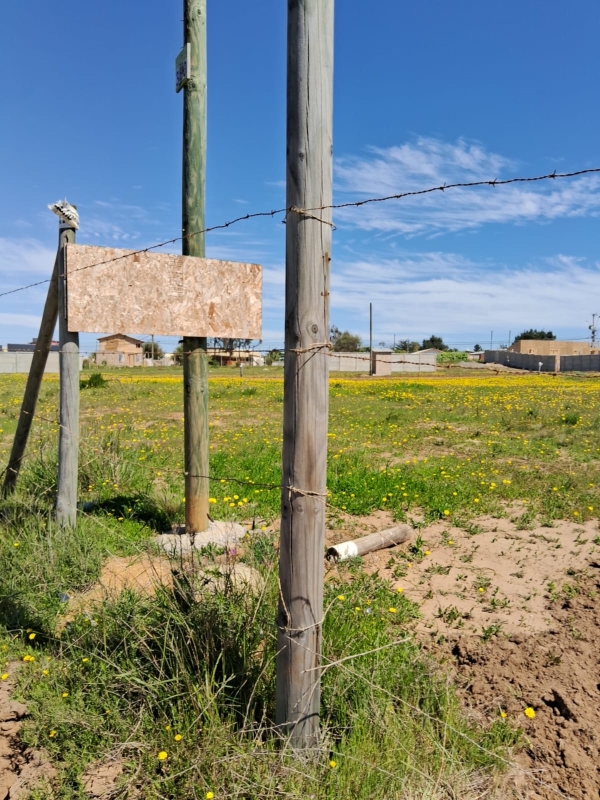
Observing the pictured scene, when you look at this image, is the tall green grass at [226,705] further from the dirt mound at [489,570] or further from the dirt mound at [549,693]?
the dirt mound at [489,570]

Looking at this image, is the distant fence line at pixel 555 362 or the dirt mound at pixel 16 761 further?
the distant fence line at pixel 555 362

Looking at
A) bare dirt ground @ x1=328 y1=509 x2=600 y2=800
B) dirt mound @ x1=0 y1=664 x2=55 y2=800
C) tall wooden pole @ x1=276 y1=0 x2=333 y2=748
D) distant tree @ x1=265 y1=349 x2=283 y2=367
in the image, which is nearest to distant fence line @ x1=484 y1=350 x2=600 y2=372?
bare dirt ground @ x1=328 y1=509 x2=600 y2=800

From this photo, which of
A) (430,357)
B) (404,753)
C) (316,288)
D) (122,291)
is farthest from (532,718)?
(430,357)

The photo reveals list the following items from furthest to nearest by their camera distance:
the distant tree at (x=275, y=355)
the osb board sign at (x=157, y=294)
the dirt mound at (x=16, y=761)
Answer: the osb board sign at (x=157, y=294) → the distant tree at (x=275, y=355) → the dirt mound at (x=16, y=761)

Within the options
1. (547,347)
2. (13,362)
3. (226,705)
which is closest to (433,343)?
(547,347)

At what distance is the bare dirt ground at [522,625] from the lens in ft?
7.93

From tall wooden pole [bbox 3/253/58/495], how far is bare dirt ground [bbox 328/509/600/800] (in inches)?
113

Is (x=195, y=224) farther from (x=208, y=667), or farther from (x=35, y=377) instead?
(x=208, y=667)

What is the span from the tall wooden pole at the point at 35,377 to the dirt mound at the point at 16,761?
2.51 metres

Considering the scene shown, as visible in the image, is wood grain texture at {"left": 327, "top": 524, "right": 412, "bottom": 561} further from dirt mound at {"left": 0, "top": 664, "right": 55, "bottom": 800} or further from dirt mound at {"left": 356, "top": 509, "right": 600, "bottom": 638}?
dirt mound at {"left": 0, "top": 664, "right": 55, "bottom": 800}

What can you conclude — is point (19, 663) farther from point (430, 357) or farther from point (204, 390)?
point (430, 357)

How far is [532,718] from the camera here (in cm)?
259

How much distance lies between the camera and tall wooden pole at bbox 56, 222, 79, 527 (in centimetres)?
427

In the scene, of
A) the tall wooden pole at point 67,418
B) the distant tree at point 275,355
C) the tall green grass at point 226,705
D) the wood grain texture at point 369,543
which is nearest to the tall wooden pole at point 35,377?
the tall wooden pole at point 67,418
